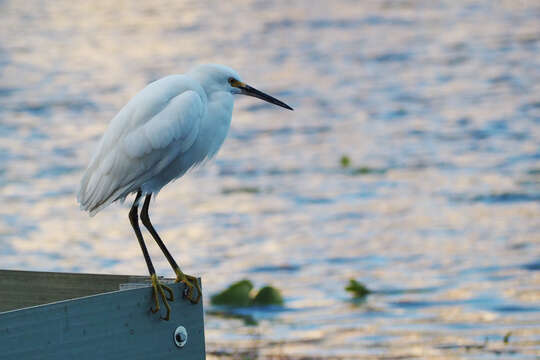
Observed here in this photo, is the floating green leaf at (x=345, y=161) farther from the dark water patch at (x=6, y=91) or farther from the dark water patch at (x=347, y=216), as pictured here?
the dark water patch at (x=6, y=91)

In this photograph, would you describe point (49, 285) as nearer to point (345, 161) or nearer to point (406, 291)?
point (406, 291)

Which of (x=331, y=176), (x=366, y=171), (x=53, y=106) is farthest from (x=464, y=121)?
(x=53, y=106)

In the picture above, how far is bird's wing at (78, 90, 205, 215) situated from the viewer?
3475mm

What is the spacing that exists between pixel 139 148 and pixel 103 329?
0.87m

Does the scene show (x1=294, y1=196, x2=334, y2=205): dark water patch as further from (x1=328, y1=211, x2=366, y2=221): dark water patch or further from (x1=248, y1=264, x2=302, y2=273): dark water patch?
(x1=248, y1=264, x2=302, y2=273): dark water patch

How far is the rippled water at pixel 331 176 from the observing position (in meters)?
6.51

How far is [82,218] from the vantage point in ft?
29.9

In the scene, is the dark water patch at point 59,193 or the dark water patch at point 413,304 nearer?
the dark water patch at point 413,304

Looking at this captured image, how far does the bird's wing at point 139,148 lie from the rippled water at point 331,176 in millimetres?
2408

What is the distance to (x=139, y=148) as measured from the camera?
352 centimetres

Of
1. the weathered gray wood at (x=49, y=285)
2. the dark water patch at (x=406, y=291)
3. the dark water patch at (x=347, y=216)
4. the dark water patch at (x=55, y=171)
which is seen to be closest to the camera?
the weathered gray wood at (x=49, y=285)

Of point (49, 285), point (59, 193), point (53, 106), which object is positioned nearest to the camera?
point (49, 285)

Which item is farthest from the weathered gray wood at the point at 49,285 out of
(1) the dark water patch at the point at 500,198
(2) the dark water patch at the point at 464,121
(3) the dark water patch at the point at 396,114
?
(3) the dark water patch at the point at 396,114

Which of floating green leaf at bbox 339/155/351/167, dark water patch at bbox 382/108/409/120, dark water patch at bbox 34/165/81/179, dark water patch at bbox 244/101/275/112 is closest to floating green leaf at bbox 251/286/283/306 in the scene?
floating green leaf at bbox 339/155/351/167
